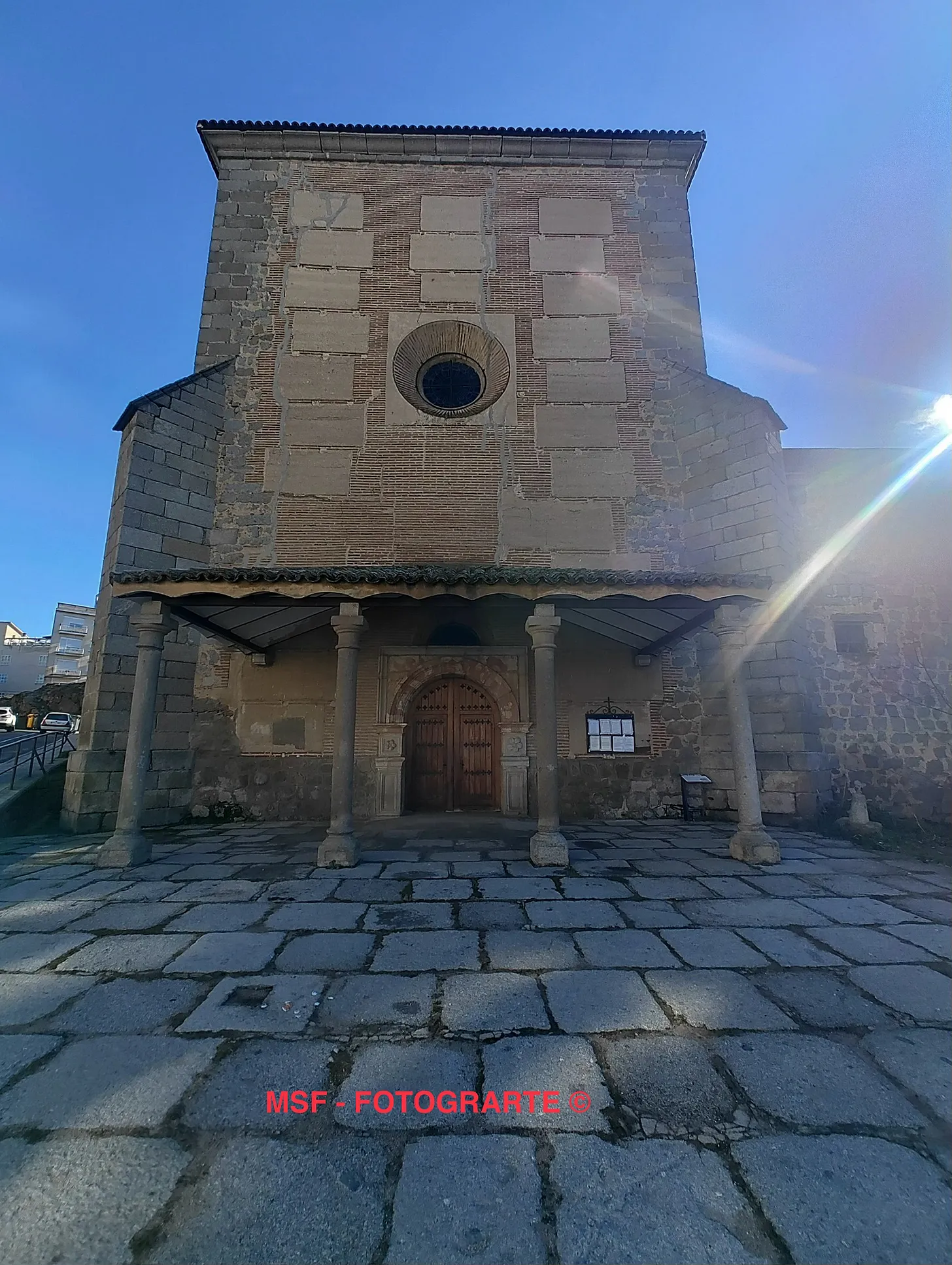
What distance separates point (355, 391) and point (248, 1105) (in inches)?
367

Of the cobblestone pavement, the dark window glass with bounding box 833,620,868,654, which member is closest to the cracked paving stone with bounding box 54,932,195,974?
the cobblestone pavement

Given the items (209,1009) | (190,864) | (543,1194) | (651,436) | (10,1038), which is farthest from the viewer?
(651,436)

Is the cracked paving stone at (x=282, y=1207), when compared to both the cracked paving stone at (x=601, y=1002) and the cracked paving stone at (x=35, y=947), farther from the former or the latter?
the cracked paving stone at (x=35, y=947)

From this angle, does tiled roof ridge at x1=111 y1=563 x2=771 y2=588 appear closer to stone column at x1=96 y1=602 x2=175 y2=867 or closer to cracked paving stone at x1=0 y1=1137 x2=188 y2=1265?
stone column at x1=96 y1=602 x2=175 y2=867

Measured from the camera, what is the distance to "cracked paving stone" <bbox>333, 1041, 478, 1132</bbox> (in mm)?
1838

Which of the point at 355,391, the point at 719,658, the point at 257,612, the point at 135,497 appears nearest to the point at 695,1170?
the point at 257,612

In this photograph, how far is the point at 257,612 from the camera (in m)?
6.65

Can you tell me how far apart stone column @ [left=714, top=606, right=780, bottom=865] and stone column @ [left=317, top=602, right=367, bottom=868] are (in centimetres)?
387

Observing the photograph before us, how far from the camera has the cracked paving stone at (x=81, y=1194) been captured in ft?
4.56

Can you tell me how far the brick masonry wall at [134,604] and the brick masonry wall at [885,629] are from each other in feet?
30.9

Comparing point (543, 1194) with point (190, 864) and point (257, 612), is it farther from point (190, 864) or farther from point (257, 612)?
point (257, 612)

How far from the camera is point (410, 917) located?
149 inches

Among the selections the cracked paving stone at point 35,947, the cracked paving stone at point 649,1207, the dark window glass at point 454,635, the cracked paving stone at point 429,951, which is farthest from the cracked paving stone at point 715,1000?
the dark window glass at point 454,635

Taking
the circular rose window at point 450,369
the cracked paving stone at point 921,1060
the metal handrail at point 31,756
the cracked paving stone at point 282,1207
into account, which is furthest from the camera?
the circular rose window at point 450,369
